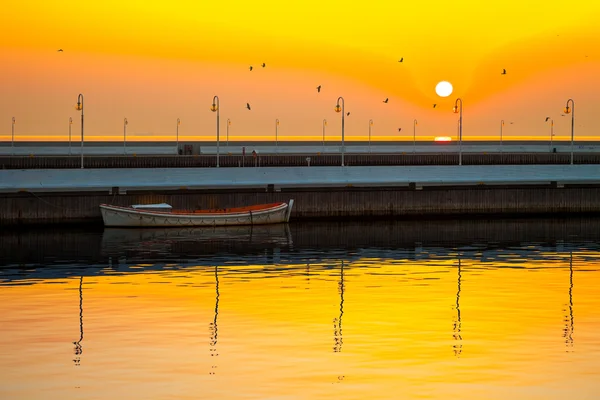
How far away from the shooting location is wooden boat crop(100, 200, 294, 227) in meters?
73.9

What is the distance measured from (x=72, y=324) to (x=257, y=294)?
28.7 ft

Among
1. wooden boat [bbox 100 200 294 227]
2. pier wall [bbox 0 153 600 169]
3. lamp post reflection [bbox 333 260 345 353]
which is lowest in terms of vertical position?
lamp post reflection [bbox 333 260 345 353]

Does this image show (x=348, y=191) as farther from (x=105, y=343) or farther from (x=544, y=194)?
(x=105, y=343)

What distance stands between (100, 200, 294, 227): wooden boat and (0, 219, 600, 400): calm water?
10057 millimetres

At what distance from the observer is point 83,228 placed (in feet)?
242

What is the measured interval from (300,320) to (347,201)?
149 feet

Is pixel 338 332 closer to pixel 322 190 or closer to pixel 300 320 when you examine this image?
pixel 300 320

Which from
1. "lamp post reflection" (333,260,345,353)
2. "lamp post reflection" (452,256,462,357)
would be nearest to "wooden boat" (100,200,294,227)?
"lamp post reflection" (333,260,345,353)

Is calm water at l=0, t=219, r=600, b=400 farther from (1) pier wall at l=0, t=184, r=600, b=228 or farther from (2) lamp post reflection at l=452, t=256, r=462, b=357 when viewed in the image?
(1) pier wall at l=0, t=184, r=600, b=228

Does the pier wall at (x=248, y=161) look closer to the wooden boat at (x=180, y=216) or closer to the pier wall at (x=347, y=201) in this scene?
the pier wall at (x=347, y=201)

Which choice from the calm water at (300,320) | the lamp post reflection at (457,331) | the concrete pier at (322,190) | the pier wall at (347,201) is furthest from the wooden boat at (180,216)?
the lamp post reflection at (457,331)

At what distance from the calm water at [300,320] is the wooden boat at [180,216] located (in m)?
10.1

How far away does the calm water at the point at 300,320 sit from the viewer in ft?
87.6

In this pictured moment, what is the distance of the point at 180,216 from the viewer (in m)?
74.2
